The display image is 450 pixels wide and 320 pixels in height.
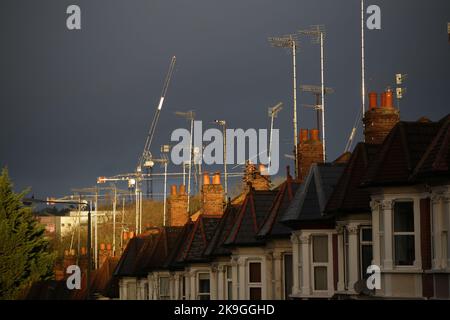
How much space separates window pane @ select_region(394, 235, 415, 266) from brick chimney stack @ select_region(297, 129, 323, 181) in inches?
602

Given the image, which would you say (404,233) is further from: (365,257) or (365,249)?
(365,249)

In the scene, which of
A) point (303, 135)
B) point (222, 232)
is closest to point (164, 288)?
point (222, 232)

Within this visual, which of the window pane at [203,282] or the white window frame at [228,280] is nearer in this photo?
the white window frame at [228,280]

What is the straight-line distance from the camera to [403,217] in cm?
3694

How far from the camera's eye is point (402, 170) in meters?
37.0

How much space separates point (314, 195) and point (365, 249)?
502cm

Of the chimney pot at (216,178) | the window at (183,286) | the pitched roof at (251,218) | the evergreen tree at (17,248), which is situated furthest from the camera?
the evergreen tree at (17,248)

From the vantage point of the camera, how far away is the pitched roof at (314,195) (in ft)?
148

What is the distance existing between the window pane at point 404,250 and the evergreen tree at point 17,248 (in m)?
63.6

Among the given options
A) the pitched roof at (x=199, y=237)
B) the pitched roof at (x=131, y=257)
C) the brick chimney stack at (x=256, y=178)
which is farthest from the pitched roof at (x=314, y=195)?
the pitched roof at (x=131, y=257)

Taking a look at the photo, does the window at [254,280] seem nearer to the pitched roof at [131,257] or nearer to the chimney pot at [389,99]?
the chimney pot at [389,99]

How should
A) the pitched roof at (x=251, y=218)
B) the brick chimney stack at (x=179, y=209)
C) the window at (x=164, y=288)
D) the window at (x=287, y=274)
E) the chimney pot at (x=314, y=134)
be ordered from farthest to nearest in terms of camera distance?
the brick chimney stack at (x=179, y=209) → the window at (x=164, y=288) → the pitched roof at (x=251, y=218) → the chimney pot at (x=314, y=134) → the window at (x=287, y=274)
